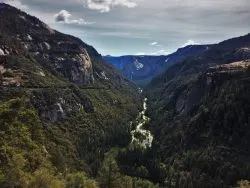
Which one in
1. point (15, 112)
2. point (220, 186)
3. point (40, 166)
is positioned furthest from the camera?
point (220, 186)

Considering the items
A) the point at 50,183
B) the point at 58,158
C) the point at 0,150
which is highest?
the point at 0,150

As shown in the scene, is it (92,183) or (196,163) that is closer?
(92,183)

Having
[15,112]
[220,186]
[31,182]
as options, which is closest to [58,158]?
[15,112]

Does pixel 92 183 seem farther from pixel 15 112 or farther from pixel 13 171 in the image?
pixel 13 171

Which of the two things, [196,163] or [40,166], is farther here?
[196,163]

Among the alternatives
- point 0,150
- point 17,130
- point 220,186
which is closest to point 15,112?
point 17,130

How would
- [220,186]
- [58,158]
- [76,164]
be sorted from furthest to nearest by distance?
[76,164], [220,186], [58,158]

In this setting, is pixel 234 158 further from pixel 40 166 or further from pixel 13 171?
pixel 13 171

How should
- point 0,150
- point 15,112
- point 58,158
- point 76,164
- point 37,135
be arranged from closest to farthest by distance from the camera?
1. point 0,150
2. point 15,112
3. point 37,135
4. point 58,158
5. point 76,164

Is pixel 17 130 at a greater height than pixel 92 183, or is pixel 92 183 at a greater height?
pixel 17 130
